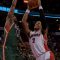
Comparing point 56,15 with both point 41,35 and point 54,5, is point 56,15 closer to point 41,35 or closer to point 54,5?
point 54,5

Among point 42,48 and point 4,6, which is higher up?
point 42,48

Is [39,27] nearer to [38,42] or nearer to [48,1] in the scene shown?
[38,42]

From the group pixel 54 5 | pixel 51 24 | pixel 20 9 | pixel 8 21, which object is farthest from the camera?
pixel 51 24

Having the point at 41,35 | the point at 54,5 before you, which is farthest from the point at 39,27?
the point at 54,5

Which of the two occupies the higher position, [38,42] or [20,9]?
[38,42]

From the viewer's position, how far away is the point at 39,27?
5.87 metres

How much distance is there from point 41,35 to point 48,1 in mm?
20586

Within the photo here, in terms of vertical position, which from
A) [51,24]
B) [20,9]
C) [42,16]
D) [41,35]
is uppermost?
[42,16]

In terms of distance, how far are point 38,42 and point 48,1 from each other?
2071 centimetres

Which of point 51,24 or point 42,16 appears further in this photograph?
point 51,24

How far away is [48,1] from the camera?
2628cm

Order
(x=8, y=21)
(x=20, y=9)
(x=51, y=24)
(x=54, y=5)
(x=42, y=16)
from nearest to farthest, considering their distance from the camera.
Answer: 1. (x=8, y=21)
2. (x=42, y=16)
3. (x=20, y=9)
4. (x=54, y=5)
5. (x=51, y=24)

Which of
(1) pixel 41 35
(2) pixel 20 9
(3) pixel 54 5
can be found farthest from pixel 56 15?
(1) pixel 41 35

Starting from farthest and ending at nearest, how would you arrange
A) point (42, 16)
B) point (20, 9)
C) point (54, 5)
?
point (54, 5) → point (20, 9) → point (42, 16)
